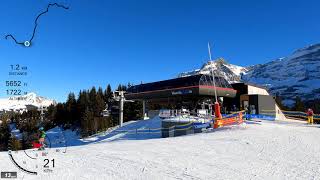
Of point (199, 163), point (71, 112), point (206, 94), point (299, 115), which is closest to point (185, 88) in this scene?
point (206, 94)

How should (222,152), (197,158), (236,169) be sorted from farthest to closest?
(222,152) → (197,158) → (236,169)

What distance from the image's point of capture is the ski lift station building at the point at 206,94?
1697 inches

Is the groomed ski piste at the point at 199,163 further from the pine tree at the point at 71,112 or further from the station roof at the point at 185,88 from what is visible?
the pine tree at the point at 71,112

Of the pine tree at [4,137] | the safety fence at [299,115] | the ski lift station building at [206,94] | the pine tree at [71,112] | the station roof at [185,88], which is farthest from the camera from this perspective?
the pine tree at [71,112]

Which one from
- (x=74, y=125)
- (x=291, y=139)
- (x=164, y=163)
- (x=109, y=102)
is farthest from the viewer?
(x=109, y=102)

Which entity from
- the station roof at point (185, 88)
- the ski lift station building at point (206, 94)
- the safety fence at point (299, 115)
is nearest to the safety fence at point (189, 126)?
the station roof at point (185, 88)

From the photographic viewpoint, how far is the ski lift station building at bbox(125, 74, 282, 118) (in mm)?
43116

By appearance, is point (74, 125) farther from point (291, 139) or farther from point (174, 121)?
point (291, 139)

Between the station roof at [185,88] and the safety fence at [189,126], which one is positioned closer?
the safety fence at [189,126]

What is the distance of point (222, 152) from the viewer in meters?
14.6

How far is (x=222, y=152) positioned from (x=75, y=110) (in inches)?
→ 4139

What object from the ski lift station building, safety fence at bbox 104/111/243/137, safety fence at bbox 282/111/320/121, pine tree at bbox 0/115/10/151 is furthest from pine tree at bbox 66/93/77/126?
safety fence at bbox 282/111/320/121

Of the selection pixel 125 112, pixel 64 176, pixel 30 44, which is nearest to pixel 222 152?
pixel 64 176

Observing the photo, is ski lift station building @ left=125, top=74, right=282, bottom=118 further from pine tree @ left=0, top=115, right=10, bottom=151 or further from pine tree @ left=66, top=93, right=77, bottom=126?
pine tree @ left=66, top=93, right=77, bottom=126
